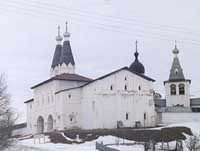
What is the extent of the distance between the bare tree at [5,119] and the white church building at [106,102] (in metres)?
26.5

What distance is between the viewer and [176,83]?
7412cm

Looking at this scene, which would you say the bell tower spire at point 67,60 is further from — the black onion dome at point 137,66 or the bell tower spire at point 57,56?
the black onion dome at point 137,66

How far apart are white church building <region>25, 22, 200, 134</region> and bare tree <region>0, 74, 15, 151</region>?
2653cm

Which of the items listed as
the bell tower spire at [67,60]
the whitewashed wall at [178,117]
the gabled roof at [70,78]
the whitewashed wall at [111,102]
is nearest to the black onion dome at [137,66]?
the gabled roof at [70,78]

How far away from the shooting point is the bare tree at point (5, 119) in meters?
36.6

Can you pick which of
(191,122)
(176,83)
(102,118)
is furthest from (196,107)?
(102,118)

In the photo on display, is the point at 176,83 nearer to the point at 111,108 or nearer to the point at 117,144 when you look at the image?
the point at 111,108

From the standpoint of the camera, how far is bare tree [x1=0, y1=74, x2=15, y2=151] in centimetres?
3662

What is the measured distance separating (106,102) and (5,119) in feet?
91.9

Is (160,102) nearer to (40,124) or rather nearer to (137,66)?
(137,66)

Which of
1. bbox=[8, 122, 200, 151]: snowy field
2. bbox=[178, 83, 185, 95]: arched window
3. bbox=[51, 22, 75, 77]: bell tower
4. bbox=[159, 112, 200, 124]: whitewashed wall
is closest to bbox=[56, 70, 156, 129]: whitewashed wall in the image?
bbox=[159, 112, 200, 124]: whitewashed wall

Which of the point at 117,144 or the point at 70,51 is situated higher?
the point at 70,51

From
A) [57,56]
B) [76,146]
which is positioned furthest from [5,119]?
[57,56]

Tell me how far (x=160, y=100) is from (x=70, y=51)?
1393 cm
